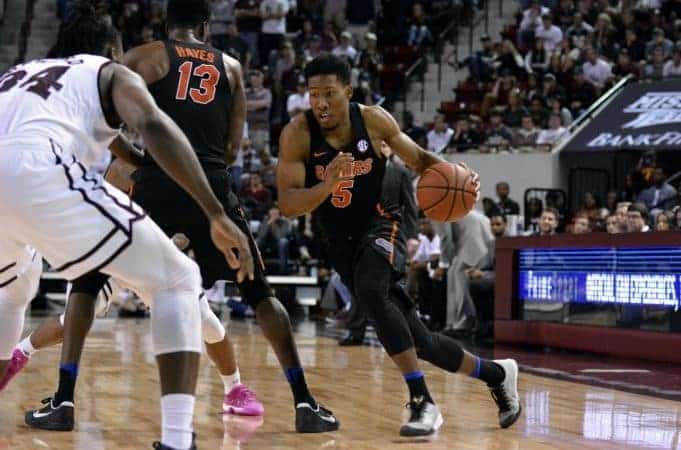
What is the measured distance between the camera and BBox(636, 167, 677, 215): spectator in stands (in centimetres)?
1483

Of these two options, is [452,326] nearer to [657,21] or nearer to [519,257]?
[519,257]

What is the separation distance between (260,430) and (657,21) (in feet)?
49.4

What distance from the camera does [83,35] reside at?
4.53m

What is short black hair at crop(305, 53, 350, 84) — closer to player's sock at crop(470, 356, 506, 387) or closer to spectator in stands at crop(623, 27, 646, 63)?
player's sock at crop(470, 356, 506, 387)

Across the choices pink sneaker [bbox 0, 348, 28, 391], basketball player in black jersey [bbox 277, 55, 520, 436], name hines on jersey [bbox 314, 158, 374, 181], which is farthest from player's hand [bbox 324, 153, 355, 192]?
pink sneaker [bbox 0, 348, 28, 391]

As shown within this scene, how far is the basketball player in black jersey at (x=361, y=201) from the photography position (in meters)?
5.58

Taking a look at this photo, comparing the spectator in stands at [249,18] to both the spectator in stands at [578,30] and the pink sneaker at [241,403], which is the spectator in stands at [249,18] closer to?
the spectator in stands at [578,30]

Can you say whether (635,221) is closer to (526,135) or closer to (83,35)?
(526,135)

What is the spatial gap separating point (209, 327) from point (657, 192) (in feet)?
34.1

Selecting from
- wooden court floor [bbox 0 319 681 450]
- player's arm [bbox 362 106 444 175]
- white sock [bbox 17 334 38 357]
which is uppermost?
player's arm [bbox 362 106 444 175]

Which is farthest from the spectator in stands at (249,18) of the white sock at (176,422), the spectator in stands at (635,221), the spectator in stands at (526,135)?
the white sock at (176,422)

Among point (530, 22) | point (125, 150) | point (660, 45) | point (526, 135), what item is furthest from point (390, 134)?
point (530, 22)

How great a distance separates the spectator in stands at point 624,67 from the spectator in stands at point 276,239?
18.6ft

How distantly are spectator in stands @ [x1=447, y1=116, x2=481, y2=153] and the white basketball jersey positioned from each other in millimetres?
14104
